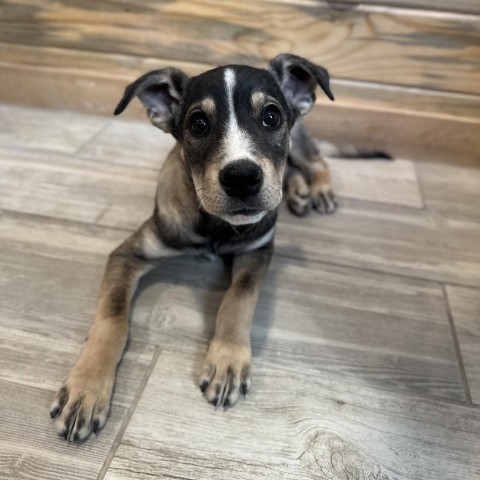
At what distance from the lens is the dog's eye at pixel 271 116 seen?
75.9 inches

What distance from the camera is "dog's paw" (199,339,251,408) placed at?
1.74m

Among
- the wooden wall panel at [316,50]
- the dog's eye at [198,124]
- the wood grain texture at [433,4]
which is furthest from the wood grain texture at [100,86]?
the dog's eye at [198,124]

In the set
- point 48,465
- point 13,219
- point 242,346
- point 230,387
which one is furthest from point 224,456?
point 13,219

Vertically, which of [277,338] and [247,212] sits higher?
[247,212]

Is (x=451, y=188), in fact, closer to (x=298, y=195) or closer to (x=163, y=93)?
(x=298, y=195)

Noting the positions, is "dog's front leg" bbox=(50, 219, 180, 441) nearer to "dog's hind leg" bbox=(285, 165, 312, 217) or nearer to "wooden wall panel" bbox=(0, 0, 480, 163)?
"dog's hind leg" bbox=(285, 165, 312, 217)

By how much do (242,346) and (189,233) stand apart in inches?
24.3

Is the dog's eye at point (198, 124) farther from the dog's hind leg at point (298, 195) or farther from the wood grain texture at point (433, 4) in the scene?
the wood grain texture at point (433, 4)

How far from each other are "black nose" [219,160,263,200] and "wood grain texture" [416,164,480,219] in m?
1.81

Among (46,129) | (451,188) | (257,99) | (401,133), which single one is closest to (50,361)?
(257,99)

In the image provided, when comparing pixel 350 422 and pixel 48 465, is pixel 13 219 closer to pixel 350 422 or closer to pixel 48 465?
pixel 48 465

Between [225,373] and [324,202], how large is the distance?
1.55 metres

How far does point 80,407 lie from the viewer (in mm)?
1612

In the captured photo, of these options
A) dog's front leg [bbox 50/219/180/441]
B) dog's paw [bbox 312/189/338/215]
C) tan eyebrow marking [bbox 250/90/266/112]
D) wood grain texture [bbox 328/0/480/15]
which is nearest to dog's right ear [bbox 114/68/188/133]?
tan eyebrow marking [bbox 250/90/266/112]
